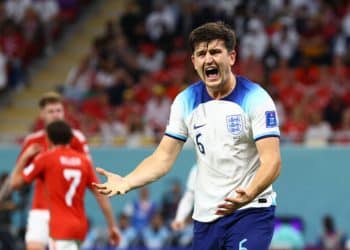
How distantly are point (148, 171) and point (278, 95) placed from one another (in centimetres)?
1088

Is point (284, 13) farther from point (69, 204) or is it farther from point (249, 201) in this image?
point (249, 201)

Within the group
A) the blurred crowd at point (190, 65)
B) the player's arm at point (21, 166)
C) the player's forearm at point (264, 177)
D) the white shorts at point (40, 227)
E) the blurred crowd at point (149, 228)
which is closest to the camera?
the player's forearm at point (264, 177)

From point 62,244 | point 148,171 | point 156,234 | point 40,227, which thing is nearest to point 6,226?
point 156,234

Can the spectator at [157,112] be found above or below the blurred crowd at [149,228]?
above

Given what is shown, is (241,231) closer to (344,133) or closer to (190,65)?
(344,133)

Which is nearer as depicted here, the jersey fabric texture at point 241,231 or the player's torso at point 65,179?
the jersey fabric texture at point 241,231

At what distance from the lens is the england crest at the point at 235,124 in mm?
7660

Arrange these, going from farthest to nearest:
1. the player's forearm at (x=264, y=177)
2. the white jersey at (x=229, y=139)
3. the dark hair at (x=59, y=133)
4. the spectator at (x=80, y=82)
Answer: the spectator at (x=80, y=82), the dark hair at (x=59, y=133), the white jersey at (x=229, y=139), the player's forearm at (x=264, y=177)

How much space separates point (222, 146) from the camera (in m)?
7.69

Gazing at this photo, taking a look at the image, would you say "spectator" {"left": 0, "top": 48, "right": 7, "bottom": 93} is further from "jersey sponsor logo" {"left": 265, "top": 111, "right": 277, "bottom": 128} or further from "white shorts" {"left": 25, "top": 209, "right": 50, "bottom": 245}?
"jersey sponsor logo" {"left": 265, "top": 111, "right": 277, "bottom": 128}

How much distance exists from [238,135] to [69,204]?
131 inches

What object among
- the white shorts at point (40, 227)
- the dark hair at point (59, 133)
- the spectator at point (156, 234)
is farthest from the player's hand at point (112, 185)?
the spectator at point (156, 234)

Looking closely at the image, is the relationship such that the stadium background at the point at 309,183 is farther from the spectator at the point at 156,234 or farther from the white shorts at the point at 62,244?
the white shorts at the point at 62,244

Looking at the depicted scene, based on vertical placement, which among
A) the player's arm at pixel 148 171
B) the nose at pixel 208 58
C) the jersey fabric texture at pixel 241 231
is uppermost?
the nose at pixel 208 58
